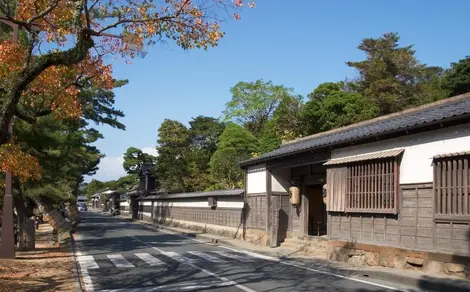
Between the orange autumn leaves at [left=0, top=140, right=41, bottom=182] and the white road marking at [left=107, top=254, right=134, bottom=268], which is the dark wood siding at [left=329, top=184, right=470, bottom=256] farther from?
Answer: the orange autumn leaves at [left=0, top=140, right=41, bottom=182]

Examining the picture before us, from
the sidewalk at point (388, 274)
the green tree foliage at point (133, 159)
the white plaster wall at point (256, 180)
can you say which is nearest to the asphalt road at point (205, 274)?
the sidewalk at point (388, 274)

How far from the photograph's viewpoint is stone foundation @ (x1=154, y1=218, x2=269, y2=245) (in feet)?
79.1

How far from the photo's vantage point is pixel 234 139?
158 feet

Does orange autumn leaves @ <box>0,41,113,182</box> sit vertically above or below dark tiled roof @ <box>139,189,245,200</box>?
above

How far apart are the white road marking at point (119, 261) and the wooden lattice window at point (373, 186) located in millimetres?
7891

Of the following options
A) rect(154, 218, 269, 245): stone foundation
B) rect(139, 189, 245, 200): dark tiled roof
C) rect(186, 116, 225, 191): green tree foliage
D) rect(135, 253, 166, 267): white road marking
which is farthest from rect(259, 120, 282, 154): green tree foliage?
rect(135, 253, 166, 267): white road marking

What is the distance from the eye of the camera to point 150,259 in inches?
673

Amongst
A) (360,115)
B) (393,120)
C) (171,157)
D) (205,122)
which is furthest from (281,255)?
(205,122)

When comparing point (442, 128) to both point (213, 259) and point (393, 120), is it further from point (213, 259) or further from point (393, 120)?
point (213, 259)

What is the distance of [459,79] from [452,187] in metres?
31.1

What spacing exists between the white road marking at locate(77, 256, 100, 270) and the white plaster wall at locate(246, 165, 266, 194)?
9840mm

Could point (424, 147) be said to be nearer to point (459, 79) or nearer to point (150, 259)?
point (150, 259)

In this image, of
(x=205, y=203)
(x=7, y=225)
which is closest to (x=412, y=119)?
(x=7, y=225)

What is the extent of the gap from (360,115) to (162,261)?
80.8 ft
